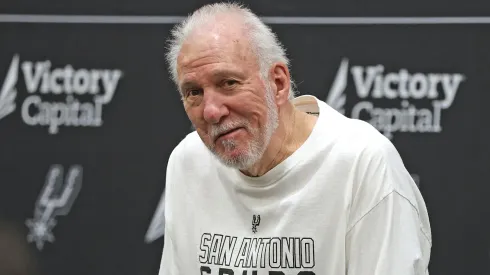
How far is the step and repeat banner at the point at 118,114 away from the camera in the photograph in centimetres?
392

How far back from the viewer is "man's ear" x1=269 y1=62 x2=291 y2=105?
2688 millimetres

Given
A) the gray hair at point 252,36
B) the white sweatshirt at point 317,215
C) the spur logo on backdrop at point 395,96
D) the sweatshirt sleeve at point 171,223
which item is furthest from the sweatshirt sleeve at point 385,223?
the spur logo on backdrop at point 395,96

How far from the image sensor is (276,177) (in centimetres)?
275

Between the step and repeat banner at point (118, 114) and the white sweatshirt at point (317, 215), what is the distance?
1.05 metres

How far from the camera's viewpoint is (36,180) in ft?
13.6

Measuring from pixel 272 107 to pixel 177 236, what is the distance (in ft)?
1.68

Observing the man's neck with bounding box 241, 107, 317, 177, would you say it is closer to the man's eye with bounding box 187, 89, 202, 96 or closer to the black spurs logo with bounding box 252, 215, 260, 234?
the black spurs logo with bounding box 252, 215, 260, 234

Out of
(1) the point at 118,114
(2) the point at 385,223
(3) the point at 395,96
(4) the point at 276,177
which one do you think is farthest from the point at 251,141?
(1) the point at 118,114

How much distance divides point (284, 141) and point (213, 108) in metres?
0.32

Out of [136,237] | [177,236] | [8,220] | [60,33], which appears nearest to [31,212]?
[8,220]

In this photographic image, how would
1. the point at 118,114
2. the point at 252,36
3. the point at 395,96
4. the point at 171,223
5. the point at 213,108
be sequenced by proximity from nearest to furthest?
the point at 213,108 < the point at 252,36 < the point at 171,223 < the point at 395,96 < the point at 118,114

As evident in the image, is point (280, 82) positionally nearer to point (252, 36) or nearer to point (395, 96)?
point (252, 36)

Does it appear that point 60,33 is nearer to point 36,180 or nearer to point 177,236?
point 36,180

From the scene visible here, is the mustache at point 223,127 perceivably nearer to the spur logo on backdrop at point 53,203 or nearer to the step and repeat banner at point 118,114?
the step and repeat banner at point 118,114
